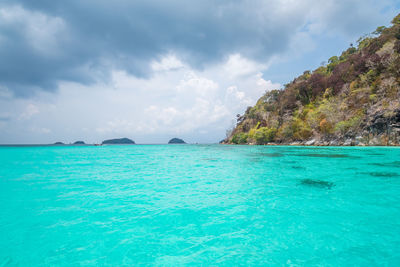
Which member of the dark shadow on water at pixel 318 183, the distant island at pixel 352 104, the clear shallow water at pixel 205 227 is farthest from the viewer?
the distant island at pixel 352 104

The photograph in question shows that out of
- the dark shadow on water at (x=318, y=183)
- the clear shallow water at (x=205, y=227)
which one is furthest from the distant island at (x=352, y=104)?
the clear shallow water at (x=205, y=227)

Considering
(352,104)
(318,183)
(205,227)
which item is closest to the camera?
(205,227)

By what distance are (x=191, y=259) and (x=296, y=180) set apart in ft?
35.4

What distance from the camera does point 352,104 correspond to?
178 ft

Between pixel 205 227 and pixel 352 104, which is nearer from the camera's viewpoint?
pixel 205 227

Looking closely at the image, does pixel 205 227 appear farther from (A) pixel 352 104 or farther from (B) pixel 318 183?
(A) pixel 352 104

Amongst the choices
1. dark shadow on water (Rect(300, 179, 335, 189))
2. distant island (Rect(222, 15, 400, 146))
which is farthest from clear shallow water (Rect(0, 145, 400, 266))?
distant island (Rect(222, 15, 400, 146))

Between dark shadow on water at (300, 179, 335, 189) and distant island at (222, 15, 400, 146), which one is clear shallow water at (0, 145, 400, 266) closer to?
dark shadow on water at (300, 179, 335, 189)

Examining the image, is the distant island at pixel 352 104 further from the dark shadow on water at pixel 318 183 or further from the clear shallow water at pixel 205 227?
the clear shallow water at pixel 205 227

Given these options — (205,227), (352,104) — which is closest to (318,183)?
(205,227)

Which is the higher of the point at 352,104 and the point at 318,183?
the point at 352,104

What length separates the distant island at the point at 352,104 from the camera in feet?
143

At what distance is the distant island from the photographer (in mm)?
43438

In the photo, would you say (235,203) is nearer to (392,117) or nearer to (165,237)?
(165,237)
